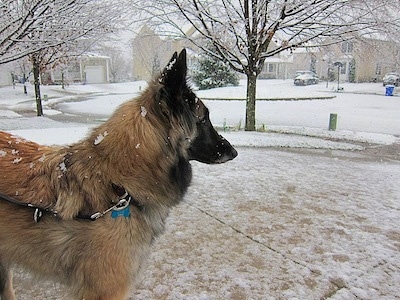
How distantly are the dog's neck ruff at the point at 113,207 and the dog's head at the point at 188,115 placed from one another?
1.52 feet

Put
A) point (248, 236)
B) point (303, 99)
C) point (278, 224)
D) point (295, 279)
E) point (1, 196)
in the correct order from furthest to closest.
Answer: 1. point (303, 99)
2. point (278, 224)
3. point (248, 236)
4. point (295, 279)
5. point (1, 196)

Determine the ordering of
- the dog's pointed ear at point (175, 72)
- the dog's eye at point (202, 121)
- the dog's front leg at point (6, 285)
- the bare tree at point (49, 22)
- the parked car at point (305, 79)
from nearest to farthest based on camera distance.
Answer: the dog's pointed ear at point (175, 72) < the dog's eye at point (202, 121) < the dog's front leg at point (6, 285) < the bare tree at point (49, 22) < the parked car at point (305, 79)

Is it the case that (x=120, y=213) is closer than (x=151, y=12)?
Yes

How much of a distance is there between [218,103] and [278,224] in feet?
56.5

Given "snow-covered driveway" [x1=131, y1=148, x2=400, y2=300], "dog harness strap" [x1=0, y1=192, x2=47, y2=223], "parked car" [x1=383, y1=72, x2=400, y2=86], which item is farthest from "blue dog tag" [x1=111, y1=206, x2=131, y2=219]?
"parked car" [x1=383, y1=72, x2=400, y2=86]

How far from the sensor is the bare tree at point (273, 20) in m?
9.03

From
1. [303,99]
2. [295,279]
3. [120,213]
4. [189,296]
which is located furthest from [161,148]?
[303,99]

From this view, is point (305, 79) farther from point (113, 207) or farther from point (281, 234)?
point (113, 207)

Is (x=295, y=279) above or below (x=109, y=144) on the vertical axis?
below

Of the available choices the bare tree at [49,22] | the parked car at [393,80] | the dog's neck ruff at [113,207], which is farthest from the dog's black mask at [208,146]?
the parked car at [393,80]

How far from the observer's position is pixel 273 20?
354 inches

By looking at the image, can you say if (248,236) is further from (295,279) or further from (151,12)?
(151,12)

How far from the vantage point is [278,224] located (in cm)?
416

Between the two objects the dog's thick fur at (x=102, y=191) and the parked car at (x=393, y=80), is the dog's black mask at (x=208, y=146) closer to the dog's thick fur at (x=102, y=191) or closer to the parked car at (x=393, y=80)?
the dog's thick fur at (x=102, y=191)
